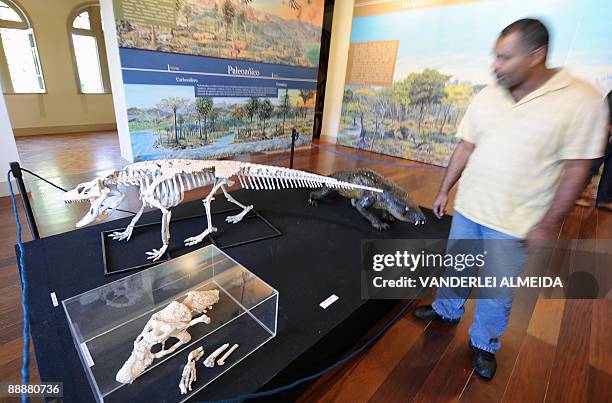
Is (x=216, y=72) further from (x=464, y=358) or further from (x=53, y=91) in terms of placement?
(x=53, y=91)

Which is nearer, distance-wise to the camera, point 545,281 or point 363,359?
point 363,359

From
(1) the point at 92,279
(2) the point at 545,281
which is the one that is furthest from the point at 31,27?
(2) the point at 545,281

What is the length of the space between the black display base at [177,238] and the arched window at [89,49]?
8.96 m

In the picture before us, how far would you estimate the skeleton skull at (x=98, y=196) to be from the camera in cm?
207

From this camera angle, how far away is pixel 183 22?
16.1 ft

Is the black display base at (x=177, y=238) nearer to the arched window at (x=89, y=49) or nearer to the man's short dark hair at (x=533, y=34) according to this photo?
the man's short dark hair at (x=533, y=34)

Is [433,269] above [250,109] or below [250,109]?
below

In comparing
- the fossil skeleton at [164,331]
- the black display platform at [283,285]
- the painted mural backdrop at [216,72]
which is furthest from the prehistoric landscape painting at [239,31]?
the fossil skeleton at [164,331]

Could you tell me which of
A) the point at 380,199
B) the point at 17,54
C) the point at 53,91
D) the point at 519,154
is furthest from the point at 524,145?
the point at 17,54

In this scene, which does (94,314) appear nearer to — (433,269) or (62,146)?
(433,269)

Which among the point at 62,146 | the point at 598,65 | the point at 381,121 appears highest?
the point at 598,65

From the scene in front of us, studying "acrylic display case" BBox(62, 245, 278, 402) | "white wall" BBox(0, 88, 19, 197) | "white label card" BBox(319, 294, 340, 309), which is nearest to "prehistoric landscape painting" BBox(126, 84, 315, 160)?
"white wall" BBox(0, 88, 19, 197)

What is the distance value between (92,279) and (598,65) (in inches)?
285

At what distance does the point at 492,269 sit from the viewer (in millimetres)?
1671
